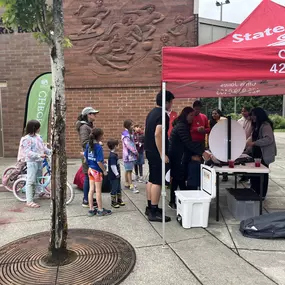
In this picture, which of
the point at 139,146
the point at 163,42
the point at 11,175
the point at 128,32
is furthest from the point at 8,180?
the point at 163,42

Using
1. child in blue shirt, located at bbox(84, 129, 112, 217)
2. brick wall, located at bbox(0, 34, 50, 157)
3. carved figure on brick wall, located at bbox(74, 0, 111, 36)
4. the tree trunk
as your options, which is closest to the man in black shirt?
child in blue shirt, located at bbox(84, 129, 112, 217)

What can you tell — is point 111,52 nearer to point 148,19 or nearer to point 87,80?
point 87,80

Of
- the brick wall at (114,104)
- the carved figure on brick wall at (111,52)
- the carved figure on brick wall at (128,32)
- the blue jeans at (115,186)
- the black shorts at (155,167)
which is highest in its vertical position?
the carved figure on brick wall at (128,32)

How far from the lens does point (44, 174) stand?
6133 mm

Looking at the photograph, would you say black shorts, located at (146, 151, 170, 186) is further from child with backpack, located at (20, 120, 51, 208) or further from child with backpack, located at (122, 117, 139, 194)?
child with backpack, located at (20, 120, 51, 208)

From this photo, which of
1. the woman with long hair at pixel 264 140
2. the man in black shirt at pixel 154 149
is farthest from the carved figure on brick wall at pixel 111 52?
the man in black shirt at pixel 154 149

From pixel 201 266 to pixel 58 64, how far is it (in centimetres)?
265

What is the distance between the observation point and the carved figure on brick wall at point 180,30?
31.6 feet

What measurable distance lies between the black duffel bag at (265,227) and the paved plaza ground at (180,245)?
0.30 feet

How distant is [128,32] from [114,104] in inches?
88.5

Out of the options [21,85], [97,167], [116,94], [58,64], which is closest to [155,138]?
[97,167]

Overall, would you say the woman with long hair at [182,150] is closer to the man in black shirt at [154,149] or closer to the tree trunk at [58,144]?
the man in black shirt at [154,149]

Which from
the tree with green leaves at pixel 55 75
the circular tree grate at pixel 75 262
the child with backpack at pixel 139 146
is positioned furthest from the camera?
the child with backpack at pixel 139 146

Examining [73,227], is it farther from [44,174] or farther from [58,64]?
[58,64]
